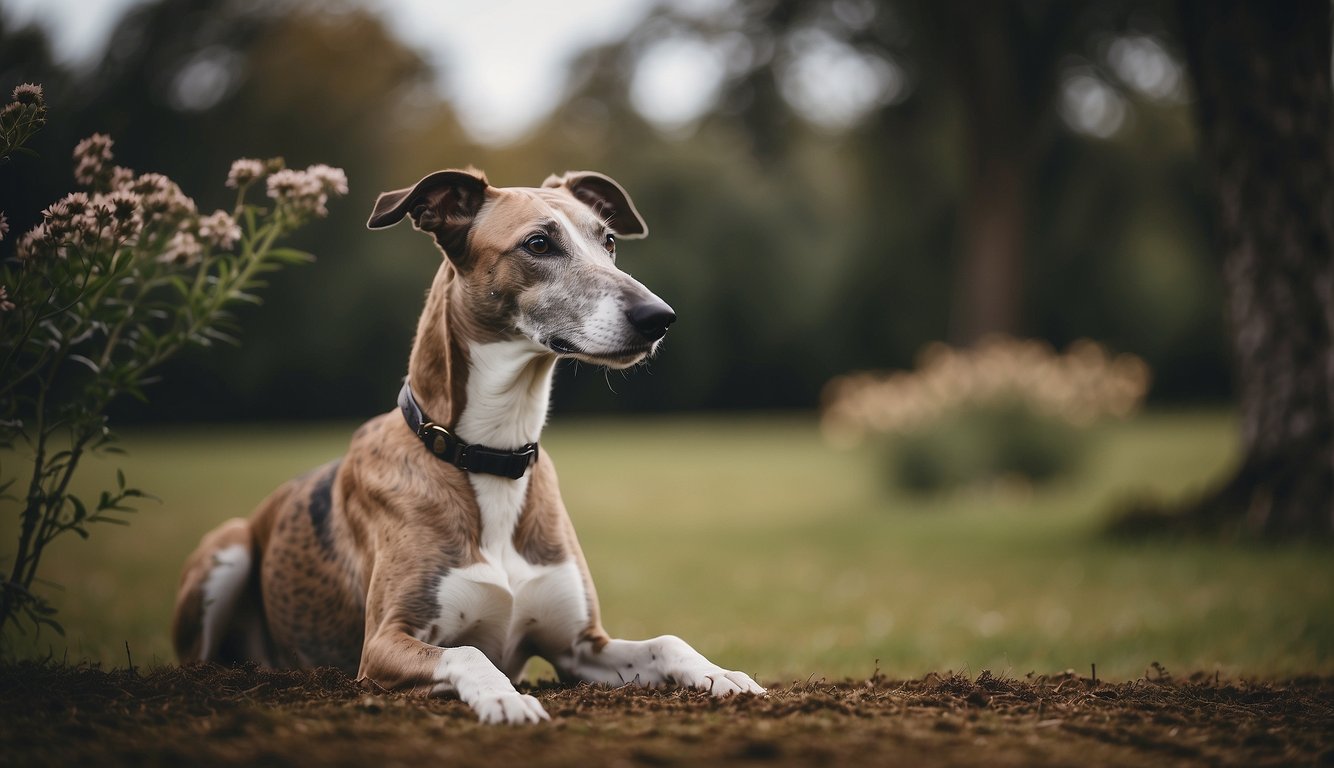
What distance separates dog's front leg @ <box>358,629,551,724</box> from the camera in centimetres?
272

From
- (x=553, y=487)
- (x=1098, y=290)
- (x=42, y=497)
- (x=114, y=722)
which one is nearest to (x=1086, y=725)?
(x=553, y=487)

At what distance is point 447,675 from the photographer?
9.87 ft

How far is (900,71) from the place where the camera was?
2022 centimetres

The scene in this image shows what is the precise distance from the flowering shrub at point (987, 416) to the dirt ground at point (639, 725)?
978 centimetres

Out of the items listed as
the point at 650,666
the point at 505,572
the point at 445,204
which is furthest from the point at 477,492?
the point at 445,204

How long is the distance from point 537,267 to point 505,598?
3.70 ft

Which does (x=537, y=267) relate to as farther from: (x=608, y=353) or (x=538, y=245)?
(x=608, y=353)

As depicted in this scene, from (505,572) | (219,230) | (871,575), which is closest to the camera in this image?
(505,572)

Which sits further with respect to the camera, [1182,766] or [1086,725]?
[1086,725]

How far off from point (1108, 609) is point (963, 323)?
13.7 m

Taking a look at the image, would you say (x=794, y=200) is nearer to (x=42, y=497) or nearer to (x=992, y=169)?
(x=992, y=169)

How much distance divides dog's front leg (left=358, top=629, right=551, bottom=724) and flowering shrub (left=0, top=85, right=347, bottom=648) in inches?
40.4

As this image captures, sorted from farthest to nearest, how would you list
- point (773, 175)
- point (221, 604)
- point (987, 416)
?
point (773, 175) → point (987, 416) → point (221, 604)

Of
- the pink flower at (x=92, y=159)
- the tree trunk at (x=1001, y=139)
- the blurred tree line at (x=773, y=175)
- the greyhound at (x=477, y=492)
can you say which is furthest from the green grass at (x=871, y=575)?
the blurred tree line at (x=773, y=175)
